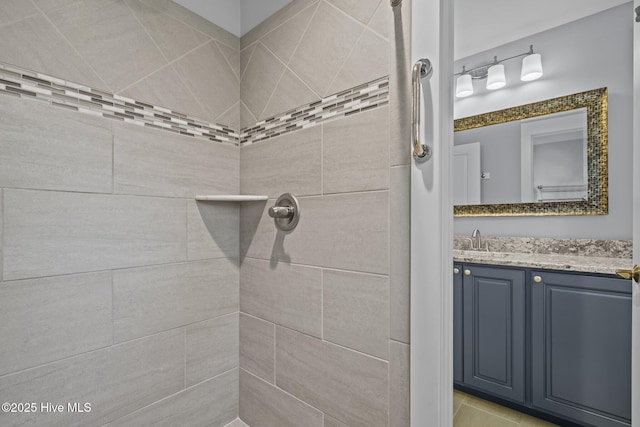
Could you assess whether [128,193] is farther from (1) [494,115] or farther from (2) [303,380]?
(1) [494,115]

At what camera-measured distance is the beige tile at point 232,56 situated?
1396mm

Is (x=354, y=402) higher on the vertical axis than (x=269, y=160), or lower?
lower

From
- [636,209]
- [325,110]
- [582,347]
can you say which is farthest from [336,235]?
[582,347]

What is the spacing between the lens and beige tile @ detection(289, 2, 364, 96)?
1031 millimetres

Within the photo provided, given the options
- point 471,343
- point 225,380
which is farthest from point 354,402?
point 471,343

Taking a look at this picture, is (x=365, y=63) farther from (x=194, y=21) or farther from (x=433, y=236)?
(x=194, y=21)

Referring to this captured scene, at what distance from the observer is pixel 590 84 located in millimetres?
1894

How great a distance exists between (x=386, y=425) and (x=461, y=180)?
2.01 m

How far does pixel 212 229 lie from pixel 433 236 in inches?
38.0

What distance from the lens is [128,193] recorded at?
108cm

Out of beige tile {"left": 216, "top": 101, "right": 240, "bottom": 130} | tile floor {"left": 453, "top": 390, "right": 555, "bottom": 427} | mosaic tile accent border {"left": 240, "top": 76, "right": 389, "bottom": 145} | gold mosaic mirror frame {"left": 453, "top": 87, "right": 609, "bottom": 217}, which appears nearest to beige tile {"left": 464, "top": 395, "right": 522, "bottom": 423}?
tile floor {"left": 453, "top": 390, "right": 555, "bottom": 427}

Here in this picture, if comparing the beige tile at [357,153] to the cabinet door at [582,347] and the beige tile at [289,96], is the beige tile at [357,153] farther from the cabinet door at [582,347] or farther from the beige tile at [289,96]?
the cabinet door at [582,347]

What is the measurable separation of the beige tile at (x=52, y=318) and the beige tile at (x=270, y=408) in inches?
25.2

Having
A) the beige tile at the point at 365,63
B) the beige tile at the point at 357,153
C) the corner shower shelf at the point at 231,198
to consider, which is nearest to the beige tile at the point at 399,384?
the beige tile at the point at 357,153
